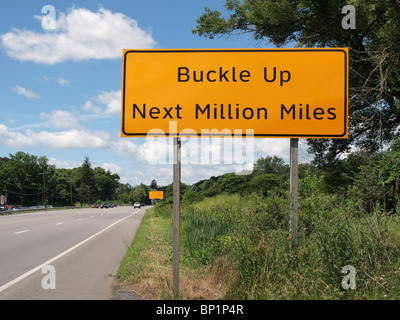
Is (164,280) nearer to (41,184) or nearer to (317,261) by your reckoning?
(317,261)

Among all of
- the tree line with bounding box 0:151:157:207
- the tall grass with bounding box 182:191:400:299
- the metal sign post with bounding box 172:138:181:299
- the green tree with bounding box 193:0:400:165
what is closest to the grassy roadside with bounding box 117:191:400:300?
the tall grass with bounding box 182:191:400:299

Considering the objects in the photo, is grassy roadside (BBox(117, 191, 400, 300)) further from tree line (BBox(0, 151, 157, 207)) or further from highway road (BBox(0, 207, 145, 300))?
tree line (BBox(0, 151, 157, 207))

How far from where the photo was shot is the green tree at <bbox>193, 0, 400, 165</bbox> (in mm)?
13102

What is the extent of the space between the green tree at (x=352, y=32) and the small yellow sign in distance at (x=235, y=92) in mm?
7752

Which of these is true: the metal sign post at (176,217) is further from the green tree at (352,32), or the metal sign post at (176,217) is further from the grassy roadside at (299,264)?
the green tree at (352,32)

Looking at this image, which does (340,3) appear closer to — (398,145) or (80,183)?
(398,145)

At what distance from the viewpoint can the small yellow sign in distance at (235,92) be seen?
210 inches

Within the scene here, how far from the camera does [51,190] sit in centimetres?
14150

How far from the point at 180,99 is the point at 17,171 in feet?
455

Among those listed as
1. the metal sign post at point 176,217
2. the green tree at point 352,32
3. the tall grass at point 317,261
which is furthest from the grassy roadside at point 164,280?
the green tree at point 352,32

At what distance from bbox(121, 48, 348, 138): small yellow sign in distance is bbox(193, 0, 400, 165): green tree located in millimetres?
7752

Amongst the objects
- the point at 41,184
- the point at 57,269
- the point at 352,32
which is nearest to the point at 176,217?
the point at 57,269

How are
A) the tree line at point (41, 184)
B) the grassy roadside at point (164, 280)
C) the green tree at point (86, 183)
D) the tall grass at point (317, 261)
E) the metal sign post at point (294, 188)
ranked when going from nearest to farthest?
the tall grass at point (317, 261) < the grassy roadside at point (164, 280) < the metal sign post at point (294, 188) < the tree line at point (41, 184) < the green tree at point (86, 183)
